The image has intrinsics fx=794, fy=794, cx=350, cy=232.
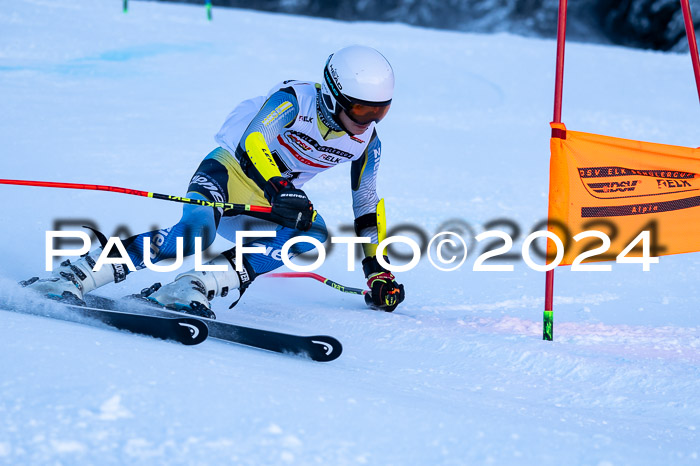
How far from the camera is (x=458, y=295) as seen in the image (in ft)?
14.6

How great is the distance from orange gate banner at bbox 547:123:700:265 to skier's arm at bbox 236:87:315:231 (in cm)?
107

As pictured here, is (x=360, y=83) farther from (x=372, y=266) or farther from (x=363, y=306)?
(x=363, y=306)

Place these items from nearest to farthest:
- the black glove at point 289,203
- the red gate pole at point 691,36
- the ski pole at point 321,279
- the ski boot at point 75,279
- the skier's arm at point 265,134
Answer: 1. the ski boot at point 75,279
2. the black glove at point 289,203
3. the skier's arm at point 265,134
4. the red gate pole at point 691,36
5. the ski pole at point 321,279

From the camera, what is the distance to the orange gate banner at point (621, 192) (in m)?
3.36

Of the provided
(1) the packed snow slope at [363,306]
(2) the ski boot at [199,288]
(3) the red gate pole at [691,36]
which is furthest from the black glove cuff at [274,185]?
(3) the red gate pole at [691,36]

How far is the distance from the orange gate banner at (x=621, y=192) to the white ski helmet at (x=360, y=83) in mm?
736

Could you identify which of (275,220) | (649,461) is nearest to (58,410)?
(649,461)

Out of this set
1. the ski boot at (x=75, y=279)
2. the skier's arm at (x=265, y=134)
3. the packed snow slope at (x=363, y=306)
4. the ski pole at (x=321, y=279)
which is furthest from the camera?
the ski pole at (x=321, y=279)

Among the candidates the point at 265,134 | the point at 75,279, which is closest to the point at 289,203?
the point at 265,134

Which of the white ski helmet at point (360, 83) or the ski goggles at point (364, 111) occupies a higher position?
the white ski helmet at point (360, 83)

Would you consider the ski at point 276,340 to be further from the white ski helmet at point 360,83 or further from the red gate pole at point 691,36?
the red gate pole at point 691,36

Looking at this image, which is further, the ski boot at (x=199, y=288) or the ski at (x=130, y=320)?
the ski boot at (x=199, y=288)

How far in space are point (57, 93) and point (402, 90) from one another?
13.1ft

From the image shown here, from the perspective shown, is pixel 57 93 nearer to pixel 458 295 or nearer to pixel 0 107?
pixel 0 107
